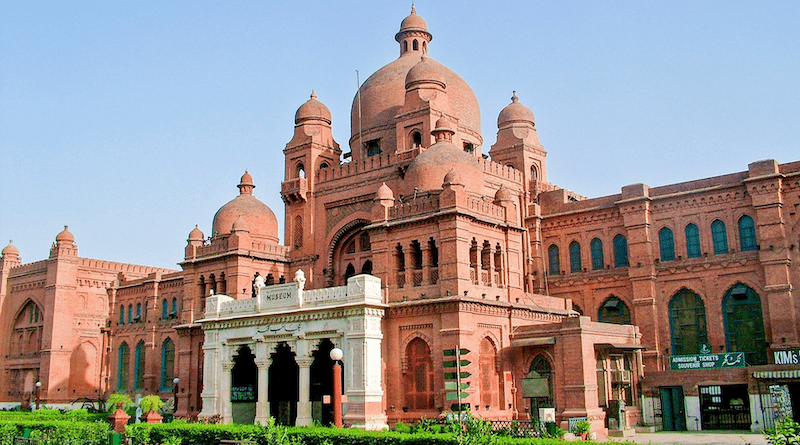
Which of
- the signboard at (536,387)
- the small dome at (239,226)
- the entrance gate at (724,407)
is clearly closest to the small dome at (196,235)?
the small dome at (239,226)

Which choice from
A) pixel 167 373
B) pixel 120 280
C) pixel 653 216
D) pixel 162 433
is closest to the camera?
pixel 162 433

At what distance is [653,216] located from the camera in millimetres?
35938

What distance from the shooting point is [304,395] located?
31.0 meters

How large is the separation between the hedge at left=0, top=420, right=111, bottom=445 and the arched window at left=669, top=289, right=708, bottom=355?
23.6m

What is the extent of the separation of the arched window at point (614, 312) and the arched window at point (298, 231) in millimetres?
14884

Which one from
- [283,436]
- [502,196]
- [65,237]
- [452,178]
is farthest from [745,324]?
[65,237]

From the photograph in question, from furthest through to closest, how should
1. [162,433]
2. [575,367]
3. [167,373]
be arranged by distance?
[167,373] < [575,367] < [162,433]

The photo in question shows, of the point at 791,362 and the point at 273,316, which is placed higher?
the point at 273,316

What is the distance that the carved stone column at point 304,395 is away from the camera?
30766mm

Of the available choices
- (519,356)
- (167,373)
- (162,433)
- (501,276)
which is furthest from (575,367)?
(167,373)

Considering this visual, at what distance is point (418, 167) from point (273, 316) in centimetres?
870

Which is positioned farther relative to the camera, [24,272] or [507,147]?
[24,272]

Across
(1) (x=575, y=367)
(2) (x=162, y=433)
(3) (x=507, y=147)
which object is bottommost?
(2) (x=162, y=433)

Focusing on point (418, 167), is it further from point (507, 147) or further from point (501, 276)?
point (507, 147)
